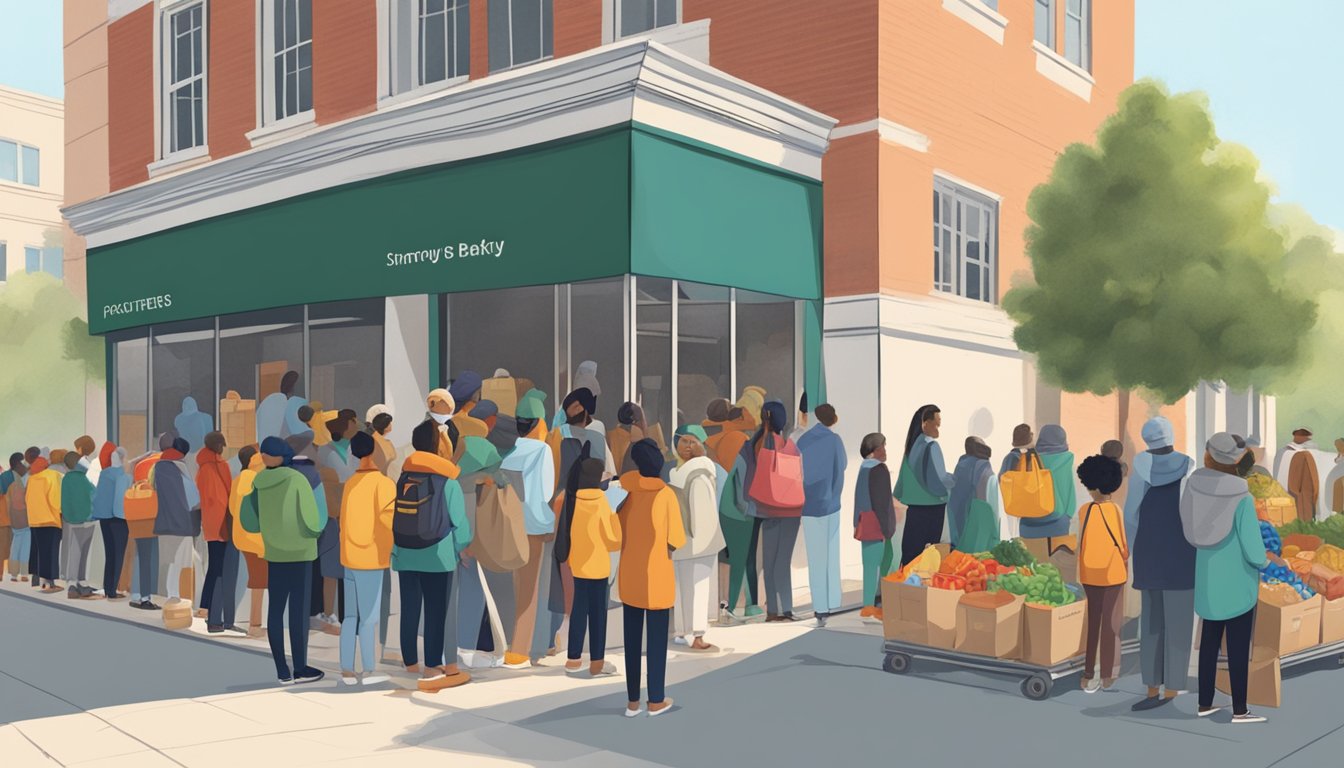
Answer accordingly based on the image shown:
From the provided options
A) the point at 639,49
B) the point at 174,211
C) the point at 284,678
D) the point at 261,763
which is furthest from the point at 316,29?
the point at 261,763

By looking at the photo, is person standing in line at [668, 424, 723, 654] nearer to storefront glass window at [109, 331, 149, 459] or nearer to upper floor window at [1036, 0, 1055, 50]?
upper floor window at [1036, 0, 1055, 50]

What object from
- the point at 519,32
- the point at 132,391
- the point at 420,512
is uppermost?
the point at 519,32

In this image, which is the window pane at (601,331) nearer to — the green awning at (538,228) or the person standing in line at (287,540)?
the green awning at (538,228)

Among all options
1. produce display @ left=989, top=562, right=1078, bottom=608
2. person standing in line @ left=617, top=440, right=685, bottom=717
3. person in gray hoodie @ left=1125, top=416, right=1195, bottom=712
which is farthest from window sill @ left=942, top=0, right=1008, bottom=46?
person standing in line @ left=617, top=440, right=685, bottom=717

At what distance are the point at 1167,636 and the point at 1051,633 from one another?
0.82m

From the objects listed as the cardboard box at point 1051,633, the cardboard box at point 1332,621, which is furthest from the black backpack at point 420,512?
the cardboard box at point 1332,621

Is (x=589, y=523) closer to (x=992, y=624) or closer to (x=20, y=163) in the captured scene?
(x=992, y=624)

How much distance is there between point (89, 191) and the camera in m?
36.7

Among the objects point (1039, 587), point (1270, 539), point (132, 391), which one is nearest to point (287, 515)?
point (1039, 587)

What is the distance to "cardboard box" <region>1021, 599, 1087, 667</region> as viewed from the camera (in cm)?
862

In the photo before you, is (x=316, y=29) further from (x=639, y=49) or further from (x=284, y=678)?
(x=284, y=678)

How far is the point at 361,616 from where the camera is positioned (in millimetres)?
9156

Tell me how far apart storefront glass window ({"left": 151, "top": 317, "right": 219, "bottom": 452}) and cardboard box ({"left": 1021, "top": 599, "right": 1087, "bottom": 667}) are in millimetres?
15901

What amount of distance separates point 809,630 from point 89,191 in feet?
110
